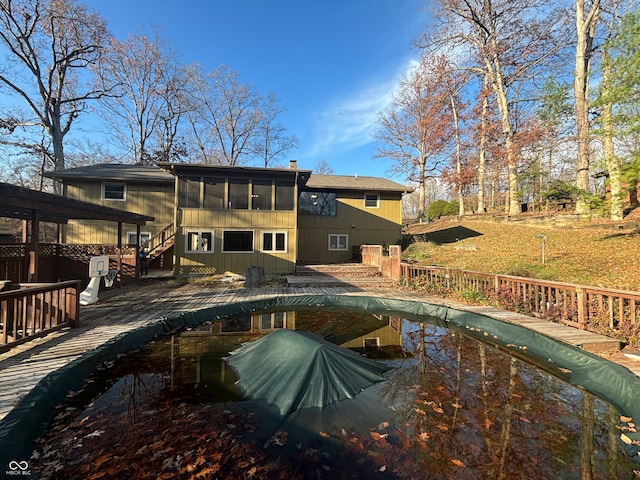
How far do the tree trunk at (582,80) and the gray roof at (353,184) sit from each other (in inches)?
321

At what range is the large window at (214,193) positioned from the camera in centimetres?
1302

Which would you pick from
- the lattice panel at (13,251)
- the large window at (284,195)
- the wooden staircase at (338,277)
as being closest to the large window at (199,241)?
the large window at (284,195)

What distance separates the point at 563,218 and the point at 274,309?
16063 millimetres


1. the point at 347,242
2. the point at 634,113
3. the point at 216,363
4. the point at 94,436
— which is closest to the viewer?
the point at 94,436

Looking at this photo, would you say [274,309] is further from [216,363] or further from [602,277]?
[602,277]

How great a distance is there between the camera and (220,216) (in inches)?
513

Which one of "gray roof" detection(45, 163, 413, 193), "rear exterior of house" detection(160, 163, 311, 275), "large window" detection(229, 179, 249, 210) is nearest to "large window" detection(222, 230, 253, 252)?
"rear exterior of house" detection(160, 163, 311, 275)

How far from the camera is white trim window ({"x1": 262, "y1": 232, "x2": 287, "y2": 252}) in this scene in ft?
43.9

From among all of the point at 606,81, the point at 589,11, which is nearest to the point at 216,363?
the point at 606,81

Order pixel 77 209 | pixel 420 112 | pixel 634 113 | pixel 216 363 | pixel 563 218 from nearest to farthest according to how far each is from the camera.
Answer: pixel 216 363 < pixel 77 209 < pixel 634 113 < pixel 563 218 < pixel 420 112

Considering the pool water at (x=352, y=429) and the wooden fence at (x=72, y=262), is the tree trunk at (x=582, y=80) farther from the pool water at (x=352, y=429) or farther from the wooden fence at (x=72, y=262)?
the wooden fence at (x=72, y=262)

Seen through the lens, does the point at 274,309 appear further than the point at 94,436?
Yes

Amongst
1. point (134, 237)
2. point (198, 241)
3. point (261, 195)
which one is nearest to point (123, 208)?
point (134, 237)

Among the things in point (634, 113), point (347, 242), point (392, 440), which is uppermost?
point (634, 113)
